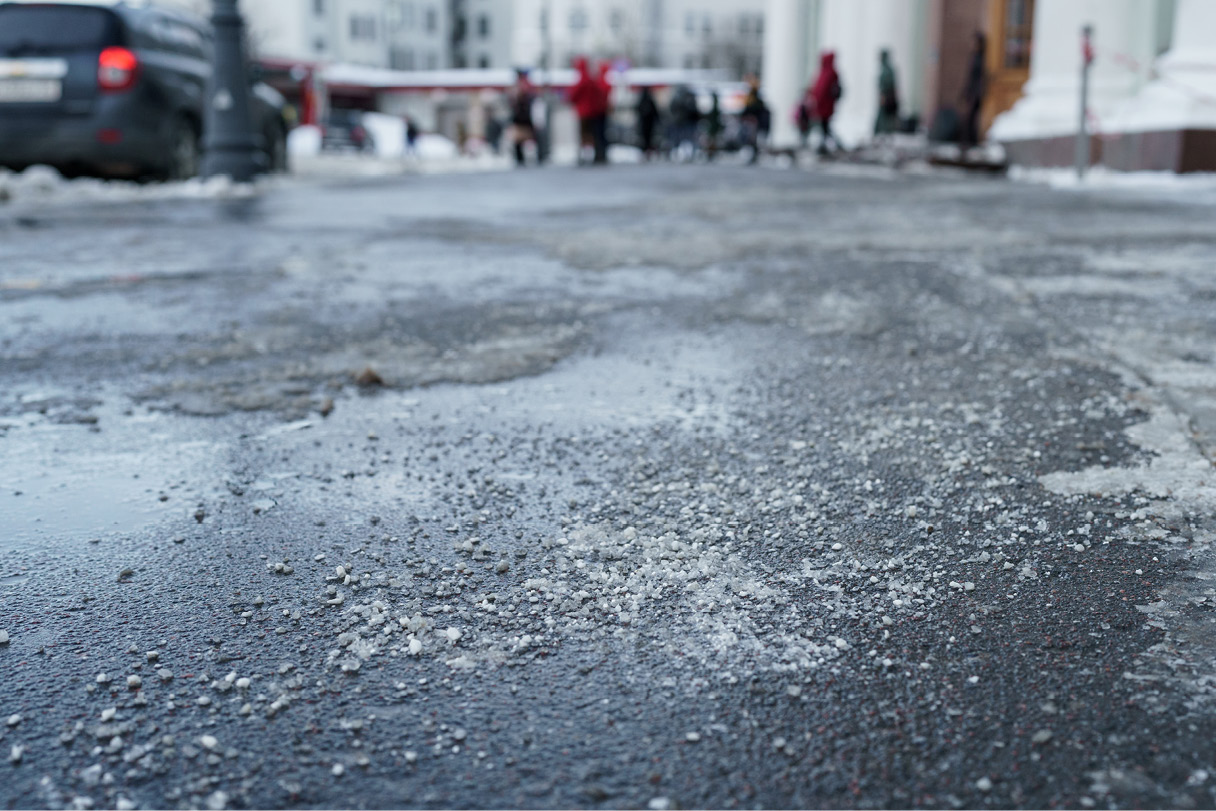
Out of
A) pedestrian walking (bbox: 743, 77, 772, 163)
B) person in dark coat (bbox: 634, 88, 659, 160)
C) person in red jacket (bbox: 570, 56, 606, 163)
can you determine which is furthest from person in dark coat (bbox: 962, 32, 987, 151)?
person in dark coat (bbox: 634, 88, 659, 160)

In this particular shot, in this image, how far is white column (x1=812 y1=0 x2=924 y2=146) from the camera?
74.1 ft

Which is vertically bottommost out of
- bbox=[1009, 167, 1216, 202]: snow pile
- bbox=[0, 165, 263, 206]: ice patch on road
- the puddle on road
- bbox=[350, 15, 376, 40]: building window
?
the puddle on road

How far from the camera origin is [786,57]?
29859 millimetres

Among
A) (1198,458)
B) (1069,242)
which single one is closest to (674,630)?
(1198,458)

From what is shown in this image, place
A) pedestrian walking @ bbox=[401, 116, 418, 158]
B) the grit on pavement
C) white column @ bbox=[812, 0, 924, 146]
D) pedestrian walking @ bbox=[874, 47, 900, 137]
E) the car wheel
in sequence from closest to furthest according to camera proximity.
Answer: the grit on pavement < the car wheel < pedestrian walking @ bbox=[874, 47, 900, 137] < white column @ bbox=[812, 0, 924, 146] < pedestrian walking @ bbox=[401, 116, 418, 158]

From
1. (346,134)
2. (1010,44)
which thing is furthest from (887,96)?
(346,134)

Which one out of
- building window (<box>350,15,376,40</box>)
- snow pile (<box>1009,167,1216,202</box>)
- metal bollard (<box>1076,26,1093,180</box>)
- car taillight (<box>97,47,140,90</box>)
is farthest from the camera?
building window (<box>350,15,376,40</box>)

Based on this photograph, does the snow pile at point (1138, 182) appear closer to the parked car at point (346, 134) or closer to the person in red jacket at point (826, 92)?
the person in red jacket at point (826, 92)

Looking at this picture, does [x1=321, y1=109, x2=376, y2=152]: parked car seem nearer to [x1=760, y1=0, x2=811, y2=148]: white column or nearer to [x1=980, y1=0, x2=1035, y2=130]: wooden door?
[x1=760, y1=0, x2=811, y2=148]: white column

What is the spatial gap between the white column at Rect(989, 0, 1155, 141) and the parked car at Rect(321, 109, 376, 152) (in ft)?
106

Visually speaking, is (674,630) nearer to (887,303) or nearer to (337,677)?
(337,677)

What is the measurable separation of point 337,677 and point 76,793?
0.33 metres

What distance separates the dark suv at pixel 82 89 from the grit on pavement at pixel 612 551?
6.96 m

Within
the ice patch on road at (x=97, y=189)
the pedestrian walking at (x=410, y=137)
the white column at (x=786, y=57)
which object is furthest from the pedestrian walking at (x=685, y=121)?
the ice patch on road at (x=97, y=189)
